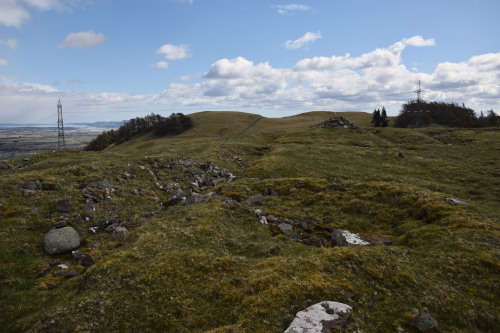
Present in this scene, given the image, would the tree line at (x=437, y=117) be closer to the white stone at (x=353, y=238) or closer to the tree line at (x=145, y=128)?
the tree line at (x=145, y=128)

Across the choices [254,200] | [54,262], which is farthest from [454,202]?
[54,262]

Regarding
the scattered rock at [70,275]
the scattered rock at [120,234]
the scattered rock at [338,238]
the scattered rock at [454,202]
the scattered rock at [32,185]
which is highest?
the scattered rock at [32,185]

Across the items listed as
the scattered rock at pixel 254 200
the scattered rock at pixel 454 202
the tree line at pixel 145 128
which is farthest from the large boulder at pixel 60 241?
the tree line at pixel 145 128

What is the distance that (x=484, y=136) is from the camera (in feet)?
251

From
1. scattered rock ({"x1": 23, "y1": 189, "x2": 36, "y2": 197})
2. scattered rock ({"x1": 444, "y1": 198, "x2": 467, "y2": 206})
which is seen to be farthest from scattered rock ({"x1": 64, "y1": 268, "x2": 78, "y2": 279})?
scattered rock ({"x1": 444, "y1": 198, "x2": 467, "y2": 206})

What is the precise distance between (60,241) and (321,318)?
15628 mm

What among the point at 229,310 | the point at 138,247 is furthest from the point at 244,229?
the point at 229,310

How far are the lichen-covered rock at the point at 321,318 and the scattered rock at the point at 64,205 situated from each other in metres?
A: 18.9

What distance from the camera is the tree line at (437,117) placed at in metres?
131

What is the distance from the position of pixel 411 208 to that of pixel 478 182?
65.4 feet

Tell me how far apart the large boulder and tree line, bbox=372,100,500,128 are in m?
142

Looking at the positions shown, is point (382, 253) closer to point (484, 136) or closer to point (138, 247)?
point (138, 247)

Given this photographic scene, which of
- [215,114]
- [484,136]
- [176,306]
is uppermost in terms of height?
[215,114]

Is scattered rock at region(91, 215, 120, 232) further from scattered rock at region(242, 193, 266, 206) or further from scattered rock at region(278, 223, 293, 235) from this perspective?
scattered rock at region(278, 223, 293, 235)
